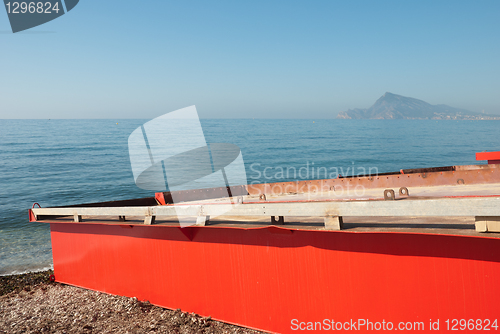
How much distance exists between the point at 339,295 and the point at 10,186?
3446cm

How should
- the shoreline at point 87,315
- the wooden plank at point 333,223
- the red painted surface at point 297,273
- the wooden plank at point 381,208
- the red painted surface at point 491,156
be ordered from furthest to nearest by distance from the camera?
the red painted surface at point 491,156, the shoreline at point 87,315, the wooden plank at point 333,223, the red painted surface at point 297,273, the wooden plank at point 381,208

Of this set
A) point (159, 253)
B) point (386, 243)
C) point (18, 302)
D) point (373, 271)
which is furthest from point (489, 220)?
point (18, 302)

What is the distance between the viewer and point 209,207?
618 centimetres

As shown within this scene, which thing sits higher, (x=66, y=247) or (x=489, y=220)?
(x=489, y=220)

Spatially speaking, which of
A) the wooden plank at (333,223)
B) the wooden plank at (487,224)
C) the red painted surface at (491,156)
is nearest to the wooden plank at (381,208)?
the wooden plank at (333,223)

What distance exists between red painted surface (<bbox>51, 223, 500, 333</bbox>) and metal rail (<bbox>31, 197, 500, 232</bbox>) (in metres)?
0.29

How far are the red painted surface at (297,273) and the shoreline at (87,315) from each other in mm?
221

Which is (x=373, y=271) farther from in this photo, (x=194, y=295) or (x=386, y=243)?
(x=194, y=295)

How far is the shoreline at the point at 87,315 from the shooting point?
649 cm

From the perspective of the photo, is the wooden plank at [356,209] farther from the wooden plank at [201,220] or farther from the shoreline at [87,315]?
the shoreline at [87,315]

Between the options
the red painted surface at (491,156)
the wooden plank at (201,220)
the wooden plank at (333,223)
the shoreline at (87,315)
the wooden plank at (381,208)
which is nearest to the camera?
the wooden plank at (381,208)

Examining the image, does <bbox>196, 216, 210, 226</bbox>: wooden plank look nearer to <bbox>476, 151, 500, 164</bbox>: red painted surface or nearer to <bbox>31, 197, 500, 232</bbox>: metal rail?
<bbox>31, 197, 500, 232</bbox>: metal rail

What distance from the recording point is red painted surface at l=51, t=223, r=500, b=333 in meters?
4.29

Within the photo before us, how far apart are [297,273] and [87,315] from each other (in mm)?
5411
